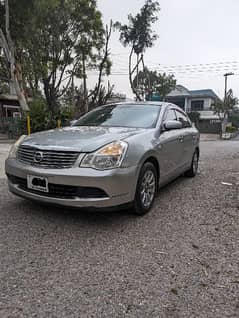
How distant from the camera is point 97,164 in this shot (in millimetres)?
2705

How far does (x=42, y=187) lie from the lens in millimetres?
2830

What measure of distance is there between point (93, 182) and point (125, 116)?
1.65m

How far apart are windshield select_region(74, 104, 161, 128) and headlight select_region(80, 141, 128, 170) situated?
95cm

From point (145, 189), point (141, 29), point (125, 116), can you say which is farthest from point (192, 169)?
point (141, 29)

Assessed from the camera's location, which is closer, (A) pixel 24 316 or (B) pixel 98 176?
(A) pixel 24 316

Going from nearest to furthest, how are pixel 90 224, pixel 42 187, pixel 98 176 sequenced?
pixel 98 176 < pixel 42 187 < pixel 90 224

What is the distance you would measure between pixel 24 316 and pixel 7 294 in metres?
0.28

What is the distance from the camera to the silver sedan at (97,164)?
2695 millimetres

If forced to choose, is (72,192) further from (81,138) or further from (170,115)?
(170,115)

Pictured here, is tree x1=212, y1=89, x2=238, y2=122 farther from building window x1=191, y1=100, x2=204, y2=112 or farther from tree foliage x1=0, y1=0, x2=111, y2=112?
tree foliage x1=0, y1=0, x2=111, y2=112

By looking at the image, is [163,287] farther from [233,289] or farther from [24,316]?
[24,316]

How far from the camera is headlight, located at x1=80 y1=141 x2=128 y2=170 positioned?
270 cm

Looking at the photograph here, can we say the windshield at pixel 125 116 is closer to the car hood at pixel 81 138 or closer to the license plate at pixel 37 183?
the car hood at pixel 81 138

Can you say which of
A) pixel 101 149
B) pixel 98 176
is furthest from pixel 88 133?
pixel 98 176
